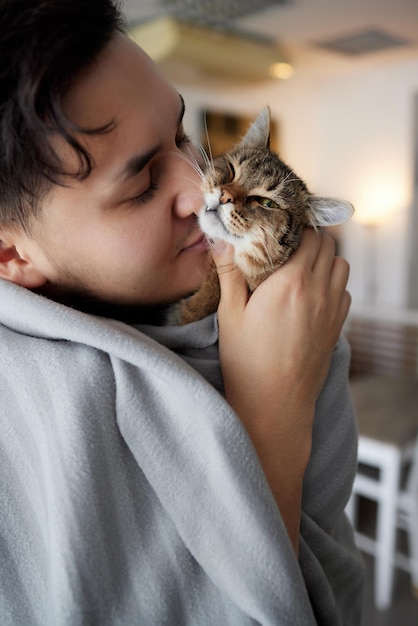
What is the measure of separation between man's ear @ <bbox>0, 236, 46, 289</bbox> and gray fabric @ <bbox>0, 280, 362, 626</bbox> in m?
0.09

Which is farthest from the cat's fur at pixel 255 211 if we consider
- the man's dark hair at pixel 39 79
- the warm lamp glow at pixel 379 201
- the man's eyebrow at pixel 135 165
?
the warm lamp glow at pixel 379 201

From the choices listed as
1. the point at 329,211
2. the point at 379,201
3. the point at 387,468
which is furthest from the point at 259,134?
the point at 379,201

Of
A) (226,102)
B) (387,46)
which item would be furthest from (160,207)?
(226,102)

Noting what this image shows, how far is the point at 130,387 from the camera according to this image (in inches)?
23.9

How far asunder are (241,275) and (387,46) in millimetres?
5506

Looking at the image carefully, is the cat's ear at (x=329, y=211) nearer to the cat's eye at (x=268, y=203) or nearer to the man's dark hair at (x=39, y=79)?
the cat's eye at (x=268, y=203)

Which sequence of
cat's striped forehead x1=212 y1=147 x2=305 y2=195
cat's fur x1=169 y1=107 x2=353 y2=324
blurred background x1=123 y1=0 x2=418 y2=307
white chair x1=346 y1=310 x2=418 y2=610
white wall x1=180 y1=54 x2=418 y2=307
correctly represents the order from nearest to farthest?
cat's fur x1=169 y1=107 x2=353 y2=324, cat's striped forehead x1=212 y1=147 x2=305 y2=195, white chair x1=346 y1=310 x2=418 y2=610, blurred background x1=123 y1=0 x2=418 y2=307, white wall x1=180 y1=54 x2=418 y2=307

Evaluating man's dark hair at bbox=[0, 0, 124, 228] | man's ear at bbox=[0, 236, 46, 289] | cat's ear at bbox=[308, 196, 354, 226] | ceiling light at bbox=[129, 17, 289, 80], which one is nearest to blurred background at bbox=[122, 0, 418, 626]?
ceiling light at bbox=[129, 17, 289, 80]

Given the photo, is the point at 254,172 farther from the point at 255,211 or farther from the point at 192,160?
the point at 192,160

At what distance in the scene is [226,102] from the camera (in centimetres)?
663

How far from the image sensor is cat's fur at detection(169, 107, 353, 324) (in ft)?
2.83

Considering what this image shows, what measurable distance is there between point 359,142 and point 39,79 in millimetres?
6439

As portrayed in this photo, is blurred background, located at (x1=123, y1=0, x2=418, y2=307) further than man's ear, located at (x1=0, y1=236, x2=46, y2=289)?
Yes

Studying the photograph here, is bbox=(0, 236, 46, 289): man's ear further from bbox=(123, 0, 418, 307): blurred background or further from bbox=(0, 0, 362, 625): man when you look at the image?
bbox=(123, 0, 418, 307): blurred background
